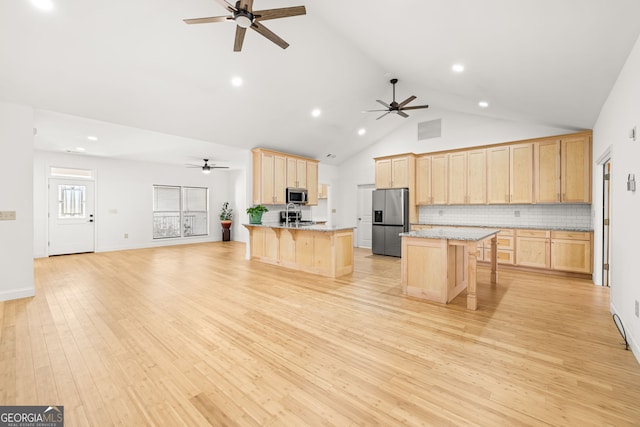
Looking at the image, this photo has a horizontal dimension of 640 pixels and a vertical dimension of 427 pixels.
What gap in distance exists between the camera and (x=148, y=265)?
19.4 feet

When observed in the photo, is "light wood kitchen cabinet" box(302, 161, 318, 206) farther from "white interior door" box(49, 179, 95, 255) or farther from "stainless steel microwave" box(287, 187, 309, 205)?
"white interior door" box(49, 179, 95, 255)

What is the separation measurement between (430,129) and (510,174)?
83.9 inches

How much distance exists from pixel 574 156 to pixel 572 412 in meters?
5.06

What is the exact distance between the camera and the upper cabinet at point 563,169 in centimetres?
485

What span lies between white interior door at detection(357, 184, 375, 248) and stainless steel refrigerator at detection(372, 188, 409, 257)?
1.01 meters

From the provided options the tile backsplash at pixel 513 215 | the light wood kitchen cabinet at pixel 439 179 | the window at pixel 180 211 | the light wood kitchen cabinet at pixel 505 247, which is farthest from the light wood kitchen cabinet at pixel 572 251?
the window at pixel 180 211

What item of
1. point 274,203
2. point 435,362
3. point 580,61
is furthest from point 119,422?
point 274,203

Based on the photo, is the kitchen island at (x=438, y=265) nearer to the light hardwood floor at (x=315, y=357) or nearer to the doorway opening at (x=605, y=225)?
the light hardwood floor at (x=315, y=357)

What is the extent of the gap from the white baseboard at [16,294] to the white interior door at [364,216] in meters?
7.10

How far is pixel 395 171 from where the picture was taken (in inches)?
276

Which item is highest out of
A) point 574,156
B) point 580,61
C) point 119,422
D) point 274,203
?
point 580,61

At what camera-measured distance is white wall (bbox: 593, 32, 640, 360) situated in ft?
7.66

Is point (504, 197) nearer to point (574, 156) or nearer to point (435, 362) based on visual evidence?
point (574, 156)

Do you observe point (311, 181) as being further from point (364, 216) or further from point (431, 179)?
point (431, 179)
